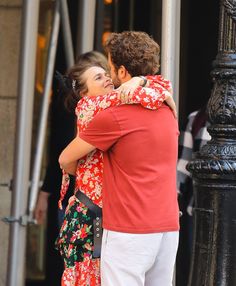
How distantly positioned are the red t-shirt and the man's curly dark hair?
0.70 ft

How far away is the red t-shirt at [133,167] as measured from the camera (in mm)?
4102

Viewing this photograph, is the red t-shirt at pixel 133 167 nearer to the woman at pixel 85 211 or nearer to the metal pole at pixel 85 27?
the woman at pixel 85 211

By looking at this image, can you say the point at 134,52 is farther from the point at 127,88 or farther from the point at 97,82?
the point at 97,82

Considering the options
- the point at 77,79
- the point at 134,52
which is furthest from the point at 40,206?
the point at 134,52

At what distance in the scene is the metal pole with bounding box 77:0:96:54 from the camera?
20.6ft

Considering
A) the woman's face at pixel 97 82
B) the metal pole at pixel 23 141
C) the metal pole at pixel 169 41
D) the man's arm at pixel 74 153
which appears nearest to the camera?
the man's arm at pixel 74 153

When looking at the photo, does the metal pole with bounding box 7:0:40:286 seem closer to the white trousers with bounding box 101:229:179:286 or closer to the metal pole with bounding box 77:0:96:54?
the metal pole with bounding box 77:0:96:54

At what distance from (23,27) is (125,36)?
1885 millimetres

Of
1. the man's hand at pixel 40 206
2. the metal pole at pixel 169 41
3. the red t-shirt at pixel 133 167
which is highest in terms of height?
the metal pole at pixel 169 41

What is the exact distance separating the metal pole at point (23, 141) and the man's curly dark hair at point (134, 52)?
5.87ft

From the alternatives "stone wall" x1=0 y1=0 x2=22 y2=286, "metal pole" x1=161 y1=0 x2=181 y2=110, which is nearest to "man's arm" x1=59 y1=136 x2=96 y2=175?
"metal pole" x1=161 y1=0 x2=181 y2=110

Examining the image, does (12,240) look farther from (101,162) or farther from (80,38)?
(101,162)

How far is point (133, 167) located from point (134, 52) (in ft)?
1.76

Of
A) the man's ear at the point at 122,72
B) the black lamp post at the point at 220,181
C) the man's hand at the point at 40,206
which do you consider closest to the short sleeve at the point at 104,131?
the man's ear at the point at 122,72
